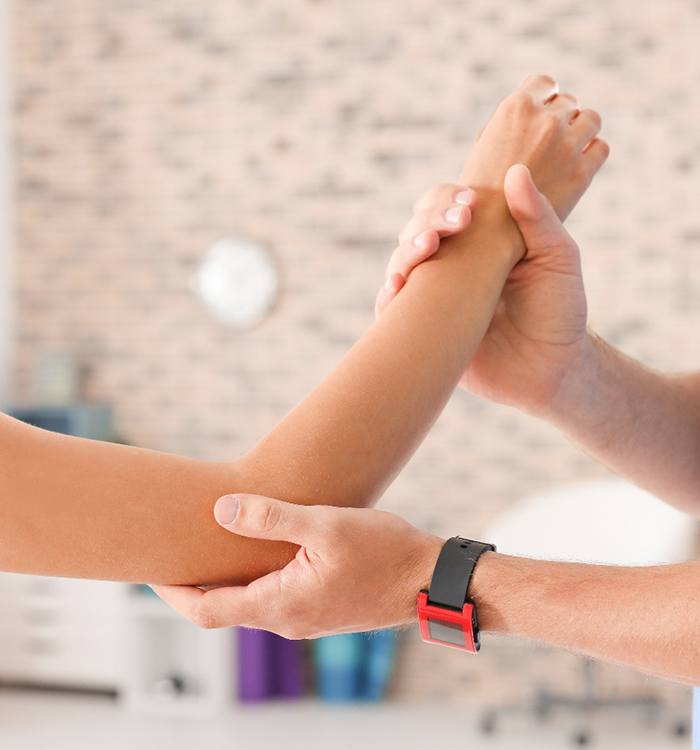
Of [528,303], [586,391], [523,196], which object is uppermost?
[523,196]

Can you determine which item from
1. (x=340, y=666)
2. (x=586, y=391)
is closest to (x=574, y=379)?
(x=586, y=391)

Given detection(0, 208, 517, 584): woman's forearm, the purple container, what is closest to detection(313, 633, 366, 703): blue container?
the purple container

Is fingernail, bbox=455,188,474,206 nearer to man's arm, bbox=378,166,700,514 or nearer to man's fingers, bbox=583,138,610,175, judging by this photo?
man's arm, bbox=378,166,700,514

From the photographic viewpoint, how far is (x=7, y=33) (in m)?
5.87

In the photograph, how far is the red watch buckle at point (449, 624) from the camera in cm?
122

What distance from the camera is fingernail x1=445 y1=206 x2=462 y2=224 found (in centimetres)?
153

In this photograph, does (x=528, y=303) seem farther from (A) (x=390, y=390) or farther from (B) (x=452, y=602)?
(B) (x=452, y=602)

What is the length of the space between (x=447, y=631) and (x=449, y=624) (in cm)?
1

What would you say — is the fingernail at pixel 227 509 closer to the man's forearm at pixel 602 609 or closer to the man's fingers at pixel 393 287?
the man's forearm at pixel 602 609

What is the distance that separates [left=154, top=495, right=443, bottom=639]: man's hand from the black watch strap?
0.7 inches

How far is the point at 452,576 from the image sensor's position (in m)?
1.23

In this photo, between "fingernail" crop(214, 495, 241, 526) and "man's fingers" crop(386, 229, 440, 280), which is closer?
"fingernail" crop(214, 495, 241, 526)

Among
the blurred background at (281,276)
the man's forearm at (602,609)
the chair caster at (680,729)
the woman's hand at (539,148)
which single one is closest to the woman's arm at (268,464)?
the woman's hand at (539,148)

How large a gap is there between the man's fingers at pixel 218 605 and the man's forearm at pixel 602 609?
26 cm
